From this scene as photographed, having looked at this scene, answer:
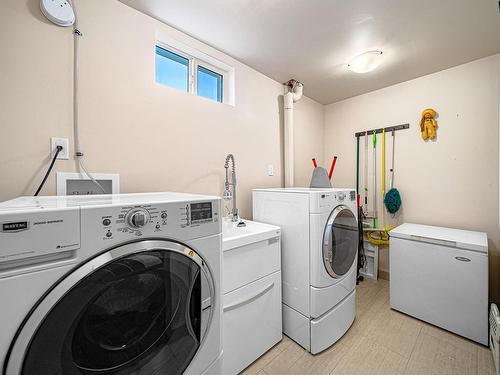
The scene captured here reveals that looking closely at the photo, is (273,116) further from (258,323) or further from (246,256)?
(258,323)

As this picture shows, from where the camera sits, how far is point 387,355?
4.65 ft

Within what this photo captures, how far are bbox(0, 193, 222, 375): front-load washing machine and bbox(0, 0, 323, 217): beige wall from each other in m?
0.57

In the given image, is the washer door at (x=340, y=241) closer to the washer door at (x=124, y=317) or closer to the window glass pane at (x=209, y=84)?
the washer door at (x=124, y=317)

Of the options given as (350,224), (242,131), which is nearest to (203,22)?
Result: (242,131)

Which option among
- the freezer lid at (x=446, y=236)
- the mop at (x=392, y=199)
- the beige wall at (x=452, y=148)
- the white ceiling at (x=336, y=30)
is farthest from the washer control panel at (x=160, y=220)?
the beige wall at (x=452, y=148)

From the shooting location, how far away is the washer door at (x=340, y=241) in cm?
144

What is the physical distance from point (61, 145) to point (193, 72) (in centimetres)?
108

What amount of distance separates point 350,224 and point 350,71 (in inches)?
60.2

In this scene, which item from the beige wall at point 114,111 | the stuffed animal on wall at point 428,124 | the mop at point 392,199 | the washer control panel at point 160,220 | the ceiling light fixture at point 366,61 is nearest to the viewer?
the washer control panel at point 160,220

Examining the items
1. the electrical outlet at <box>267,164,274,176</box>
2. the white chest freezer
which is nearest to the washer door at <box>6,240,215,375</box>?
the electrical outlet at <box>267,164,274,176</box>

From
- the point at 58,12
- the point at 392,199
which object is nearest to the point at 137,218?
the point at 58,12

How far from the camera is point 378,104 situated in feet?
8.21

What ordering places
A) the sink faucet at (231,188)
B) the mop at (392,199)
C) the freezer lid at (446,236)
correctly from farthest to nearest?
the mop at (392,199) < the sink faucet at (231,188) < the freezer lid at (446,236)

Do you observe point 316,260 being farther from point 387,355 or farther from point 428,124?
point 428,124
